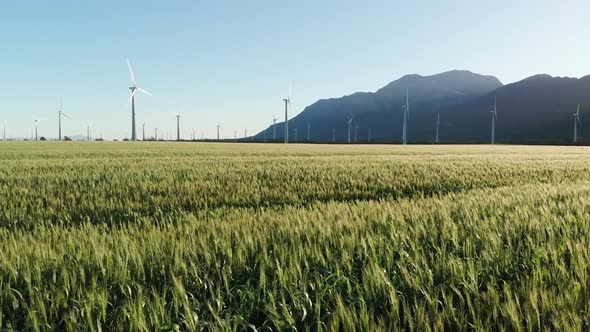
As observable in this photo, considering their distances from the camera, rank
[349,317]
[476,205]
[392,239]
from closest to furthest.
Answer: [349,317] → [392,239] → [476,205]

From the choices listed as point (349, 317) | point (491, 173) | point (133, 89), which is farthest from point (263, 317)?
point (133, 89)

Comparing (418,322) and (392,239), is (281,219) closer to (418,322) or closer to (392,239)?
(392,239)

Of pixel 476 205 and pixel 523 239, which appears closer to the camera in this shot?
pixel 523 239

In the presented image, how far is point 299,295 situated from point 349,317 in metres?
0.45

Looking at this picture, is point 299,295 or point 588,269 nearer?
point 299,295

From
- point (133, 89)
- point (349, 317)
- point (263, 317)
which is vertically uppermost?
point (133, 89)

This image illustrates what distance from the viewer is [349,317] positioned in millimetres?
1781

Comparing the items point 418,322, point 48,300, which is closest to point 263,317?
point 418,322

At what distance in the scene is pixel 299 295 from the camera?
2.17 m

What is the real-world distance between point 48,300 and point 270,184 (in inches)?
286

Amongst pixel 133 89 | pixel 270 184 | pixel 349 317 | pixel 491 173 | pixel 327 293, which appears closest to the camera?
pixel 349 317

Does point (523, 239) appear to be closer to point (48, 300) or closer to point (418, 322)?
point (418, 322)

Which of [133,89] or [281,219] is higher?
[133,89]

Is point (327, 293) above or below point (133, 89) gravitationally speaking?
below
